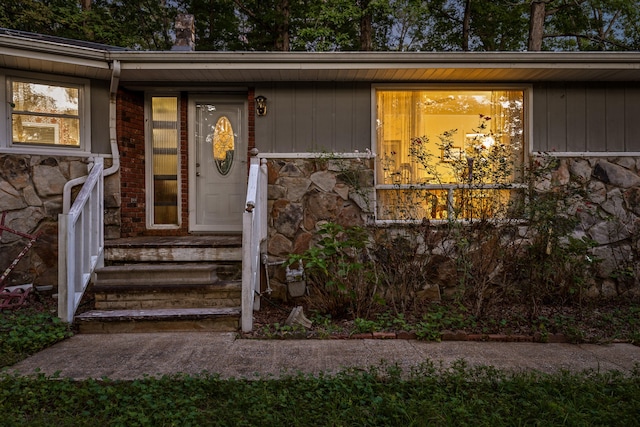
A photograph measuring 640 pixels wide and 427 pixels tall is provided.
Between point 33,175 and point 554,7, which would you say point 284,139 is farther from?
point 554,7

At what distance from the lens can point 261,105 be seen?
17.6ft

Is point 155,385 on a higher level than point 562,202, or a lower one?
lower

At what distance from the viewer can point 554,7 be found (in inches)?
439

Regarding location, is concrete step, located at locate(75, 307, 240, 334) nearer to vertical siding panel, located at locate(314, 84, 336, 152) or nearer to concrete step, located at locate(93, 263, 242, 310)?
concrete step, located at locate(93, 263, 242, 310)

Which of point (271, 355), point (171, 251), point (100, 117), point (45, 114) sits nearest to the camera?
point (271, 355)

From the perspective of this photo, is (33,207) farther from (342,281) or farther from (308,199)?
(342,281)

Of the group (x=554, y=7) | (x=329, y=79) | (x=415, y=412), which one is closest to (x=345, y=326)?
(x=415, y=412)

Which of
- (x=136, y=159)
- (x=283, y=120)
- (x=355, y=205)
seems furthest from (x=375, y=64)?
(x=136, y=159)

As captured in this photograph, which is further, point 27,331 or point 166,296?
point 166,296

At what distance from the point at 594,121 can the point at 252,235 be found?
4.60 m

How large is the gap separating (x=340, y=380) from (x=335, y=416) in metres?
0.40

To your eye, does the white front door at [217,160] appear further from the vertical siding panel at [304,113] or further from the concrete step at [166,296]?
the concrete step at [166,296]

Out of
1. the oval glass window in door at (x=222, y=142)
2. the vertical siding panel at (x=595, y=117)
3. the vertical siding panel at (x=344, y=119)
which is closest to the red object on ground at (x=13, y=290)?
the oval glass window in door at (x=222, y=142)

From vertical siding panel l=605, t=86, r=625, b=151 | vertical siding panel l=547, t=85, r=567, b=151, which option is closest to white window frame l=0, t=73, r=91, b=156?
vertical siding panel l=547, t=85, r=567, b=151
